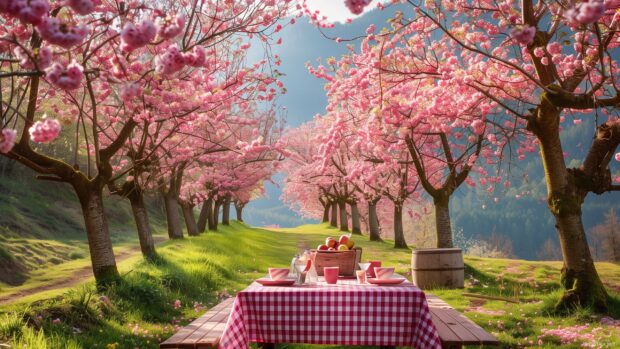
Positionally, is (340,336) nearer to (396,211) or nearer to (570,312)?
(570,312)

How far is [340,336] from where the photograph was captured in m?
4.14

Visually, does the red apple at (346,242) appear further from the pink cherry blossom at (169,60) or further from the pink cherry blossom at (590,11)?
the pink cherry blossom at (590,11)

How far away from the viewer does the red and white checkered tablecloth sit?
4.12m

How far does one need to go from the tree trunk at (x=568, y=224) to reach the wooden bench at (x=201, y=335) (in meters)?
5.51

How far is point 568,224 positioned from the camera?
7980mm

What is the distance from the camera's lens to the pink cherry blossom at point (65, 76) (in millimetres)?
2848

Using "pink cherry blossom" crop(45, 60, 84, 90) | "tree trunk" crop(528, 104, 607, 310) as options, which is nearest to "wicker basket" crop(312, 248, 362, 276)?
"pink cherry blossom" crop(45, 60, 84, 90)

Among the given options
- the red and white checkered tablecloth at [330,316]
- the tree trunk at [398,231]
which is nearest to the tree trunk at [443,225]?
the tree trunk at [398,231]

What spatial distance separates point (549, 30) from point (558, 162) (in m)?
2.14

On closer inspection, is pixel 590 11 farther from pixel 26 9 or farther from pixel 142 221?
pixel 142 221

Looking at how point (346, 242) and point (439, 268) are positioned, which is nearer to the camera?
point (346, 242)

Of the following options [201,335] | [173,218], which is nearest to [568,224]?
[201,335]

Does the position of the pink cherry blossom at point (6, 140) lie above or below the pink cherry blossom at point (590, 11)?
below

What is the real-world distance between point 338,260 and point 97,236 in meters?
4.65
